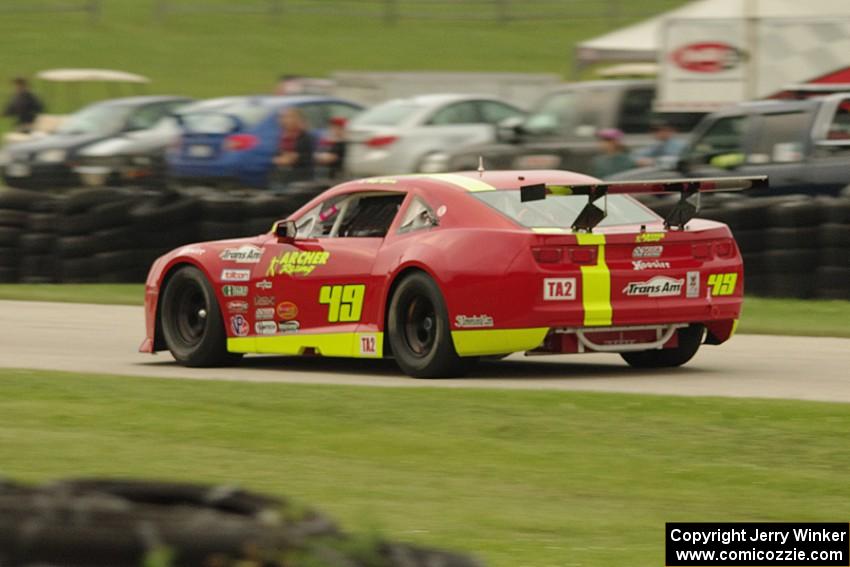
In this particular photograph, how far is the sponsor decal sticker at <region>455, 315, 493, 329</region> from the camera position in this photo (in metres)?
10.9

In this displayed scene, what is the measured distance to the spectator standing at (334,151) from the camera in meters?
23.6

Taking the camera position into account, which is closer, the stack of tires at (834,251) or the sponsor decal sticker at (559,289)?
the sponsor decal sticker at (559,289)

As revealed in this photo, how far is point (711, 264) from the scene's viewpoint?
1143 cm

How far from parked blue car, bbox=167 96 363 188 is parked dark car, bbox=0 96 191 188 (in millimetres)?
1837

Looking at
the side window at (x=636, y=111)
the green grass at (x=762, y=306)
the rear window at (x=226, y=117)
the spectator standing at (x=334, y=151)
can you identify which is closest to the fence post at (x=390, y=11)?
the rear window at (x=226, y=117)

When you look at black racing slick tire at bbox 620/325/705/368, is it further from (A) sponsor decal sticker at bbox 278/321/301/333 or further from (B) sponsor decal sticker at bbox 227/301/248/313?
(B) sponsor decal sticker at bbox 227/301/248/313

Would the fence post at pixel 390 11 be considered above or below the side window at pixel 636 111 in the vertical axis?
above

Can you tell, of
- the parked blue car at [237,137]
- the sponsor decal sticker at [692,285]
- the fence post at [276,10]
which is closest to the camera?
the sponsor decal sticker at [692,285]

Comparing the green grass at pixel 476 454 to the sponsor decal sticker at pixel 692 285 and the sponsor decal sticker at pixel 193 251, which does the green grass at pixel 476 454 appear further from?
the sponsor decal sticker at pixel 193 251

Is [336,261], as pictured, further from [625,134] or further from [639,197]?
[625,134]

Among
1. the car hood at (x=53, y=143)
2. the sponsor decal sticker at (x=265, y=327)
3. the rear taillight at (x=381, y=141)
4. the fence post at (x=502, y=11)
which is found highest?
the fence post at (x=502, y=11)

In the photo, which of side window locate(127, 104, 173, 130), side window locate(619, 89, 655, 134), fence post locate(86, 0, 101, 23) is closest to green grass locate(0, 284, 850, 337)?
side window locate(619, 89, 655, 134)

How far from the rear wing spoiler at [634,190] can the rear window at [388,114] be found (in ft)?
46.5

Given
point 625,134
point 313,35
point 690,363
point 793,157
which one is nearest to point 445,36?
point 313,35
